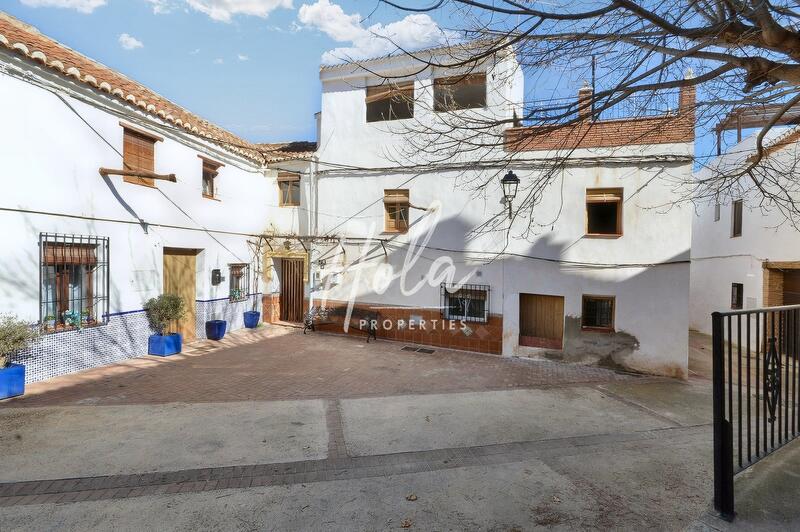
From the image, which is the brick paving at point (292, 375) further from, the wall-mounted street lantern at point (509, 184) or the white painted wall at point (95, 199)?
the wall-mounted street lantern at point (509, 184)

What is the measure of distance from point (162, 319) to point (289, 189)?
5.63 m

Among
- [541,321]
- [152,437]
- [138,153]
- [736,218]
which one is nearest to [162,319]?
[138,153]

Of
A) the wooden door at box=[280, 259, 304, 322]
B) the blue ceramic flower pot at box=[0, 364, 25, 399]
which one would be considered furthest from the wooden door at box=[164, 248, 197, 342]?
the blue ceramic flower pot at box=[0, 364, 25, 399]

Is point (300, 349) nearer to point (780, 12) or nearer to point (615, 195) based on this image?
point (615, 195)

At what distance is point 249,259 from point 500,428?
9.43 m

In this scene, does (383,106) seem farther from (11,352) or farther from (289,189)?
(11,352)

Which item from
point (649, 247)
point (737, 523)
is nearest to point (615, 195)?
point (649, 247)

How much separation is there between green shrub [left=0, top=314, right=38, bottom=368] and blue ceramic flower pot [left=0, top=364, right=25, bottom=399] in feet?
0.45

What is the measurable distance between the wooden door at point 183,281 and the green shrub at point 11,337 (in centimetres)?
332

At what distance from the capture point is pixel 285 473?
3.97 metres

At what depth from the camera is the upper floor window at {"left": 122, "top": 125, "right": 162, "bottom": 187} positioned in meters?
8.09

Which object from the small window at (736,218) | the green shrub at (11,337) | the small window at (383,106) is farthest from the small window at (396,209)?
the small window at (736,218)

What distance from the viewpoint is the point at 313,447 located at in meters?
4.57

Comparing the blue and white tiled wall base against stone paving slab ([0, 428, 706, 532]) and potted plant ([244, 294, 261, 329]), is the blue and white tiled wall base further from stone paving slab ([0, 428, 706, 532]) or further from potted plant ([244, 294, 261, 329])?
stone paving slab ([0, 428, 706, 532])
